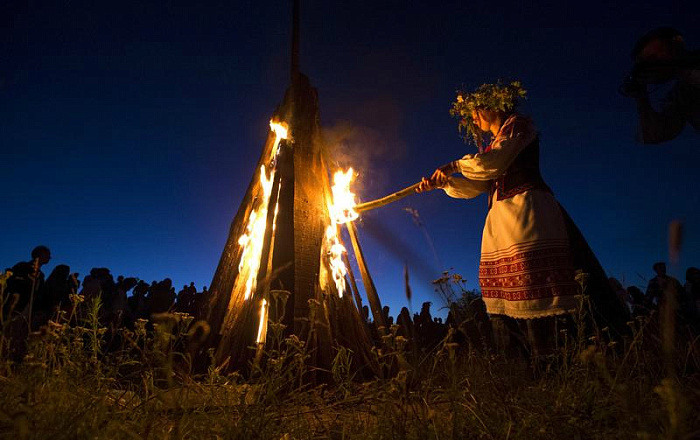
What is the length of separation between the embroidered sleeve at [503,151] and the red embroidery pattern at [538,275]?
0.78 metres

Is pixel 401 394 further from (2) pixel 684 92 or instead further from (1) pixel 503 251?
(2) pixel 684 92

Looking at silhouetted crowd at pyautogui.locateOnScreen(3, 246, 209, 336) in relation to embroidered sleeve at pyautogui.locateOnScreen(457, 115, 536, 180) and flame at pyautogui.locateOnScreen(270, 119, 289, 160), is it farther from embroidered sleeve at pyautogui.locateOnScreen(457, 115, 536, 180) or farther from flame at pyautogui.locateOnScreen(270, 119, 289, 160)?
embroidered sleeve at pyautogui.locateOnScreen(457, 115, 536, 180)

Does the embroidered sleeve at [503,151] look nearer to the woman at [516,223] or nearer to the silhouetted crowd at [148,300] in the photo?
the woman at [516,223]

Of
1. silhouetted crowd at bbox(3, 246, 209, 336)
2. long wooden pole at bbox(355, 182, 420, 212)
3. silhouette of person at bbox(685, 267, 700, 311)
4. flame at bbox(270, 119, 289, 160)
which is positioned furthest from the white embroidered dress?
silhouette of person at bbox(685, 267, 700, 311)

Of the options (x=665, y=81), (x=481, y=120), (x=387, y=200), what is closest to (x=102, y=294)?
(x=387, y=200)

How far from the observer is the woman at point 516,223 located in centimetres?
284

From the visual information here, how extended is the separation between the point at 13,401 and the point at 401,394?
1697 mm

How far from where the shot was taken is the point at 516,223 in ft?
9.97

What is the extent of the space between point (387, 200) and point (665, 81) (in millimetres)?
2861

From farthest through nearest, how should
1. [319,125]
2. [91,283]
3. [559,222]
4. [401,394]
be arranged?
[91,283]
[319,125]
[559,222]
[401,394]

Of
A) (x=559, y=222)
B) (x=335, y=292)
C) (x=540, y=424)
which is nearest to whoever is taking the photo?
(x=540, y=424)

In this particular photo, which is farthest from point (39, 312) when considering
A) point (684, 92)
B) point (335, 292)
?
point (684, 92)

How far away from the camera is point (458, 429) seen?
162 cm

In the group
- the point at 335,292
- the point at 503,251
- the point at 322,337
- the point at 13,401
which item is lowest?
the point at 13,401
